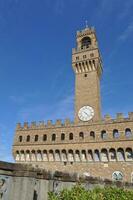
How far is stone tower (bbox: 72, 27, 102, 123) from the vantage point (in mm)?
35094

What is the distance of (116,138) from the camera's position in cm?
3077

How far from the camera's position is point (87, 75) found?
3847cm

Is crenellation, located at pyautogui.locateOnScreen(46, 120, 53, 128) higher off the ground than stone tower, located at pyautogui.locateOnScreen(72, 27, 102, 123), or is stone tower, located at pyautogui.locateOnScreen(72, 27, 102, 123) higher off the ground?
stone tower, located at pyautogui.locateOnScreen(72, 27, 102, 123)

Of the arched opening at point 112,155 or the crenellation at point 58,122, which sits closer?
the arched opening at point 112,155

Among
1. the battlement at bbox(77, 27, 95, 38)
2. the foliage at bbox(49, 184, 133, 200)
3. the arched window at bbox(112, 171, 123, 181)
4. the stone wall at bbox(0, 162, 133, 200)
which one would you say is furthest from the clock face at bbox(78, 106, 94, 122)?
the foliage at bbox(49, 184, 133, 200)

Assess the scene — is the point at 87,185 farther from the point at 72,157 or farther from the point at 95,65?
A: the point at 95,65

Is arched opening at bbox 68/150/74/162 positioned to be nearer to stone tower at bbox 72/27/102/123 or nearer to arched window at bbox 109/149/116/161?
stone tower at bbox 72/27/102/123

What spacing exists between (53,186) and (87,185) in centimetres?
202

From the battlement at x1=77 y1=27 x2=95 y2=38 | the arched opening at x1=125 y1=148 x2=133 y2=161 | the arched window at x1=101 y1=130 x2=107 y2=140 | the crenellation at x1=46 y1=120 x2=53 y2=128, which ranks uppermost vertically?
the battlement at x1=77 y1=27 x2=95 y2=38

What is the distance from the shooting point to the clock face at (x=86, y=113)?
113ft

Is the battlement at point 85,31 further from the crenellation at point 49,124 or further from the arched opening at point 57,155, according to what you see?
the arched opening at point 57,155

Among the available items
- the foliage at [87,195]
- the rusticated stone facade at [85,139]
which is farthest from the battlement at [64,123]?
the foliage at [87,195]

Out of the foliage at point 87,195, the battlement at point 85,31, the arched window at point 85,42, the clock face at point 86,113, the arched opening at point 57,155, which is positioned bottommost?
the foliage at point 87,195

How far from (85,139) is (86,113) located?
4.37 metres
